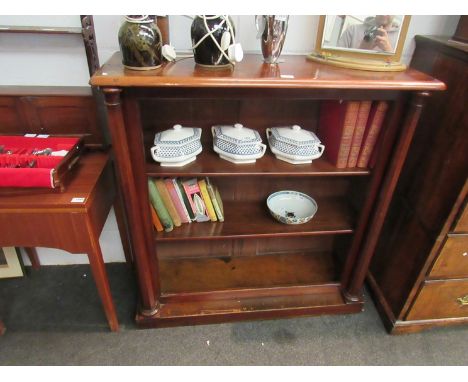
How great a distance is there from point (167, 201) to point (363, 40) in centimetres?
87

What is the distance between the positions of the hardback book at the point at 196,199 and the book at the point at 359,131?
57 centimetres

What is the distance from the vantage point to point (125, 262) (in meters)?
1.71

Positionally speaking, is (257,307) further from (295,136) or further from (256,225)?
(295,136)

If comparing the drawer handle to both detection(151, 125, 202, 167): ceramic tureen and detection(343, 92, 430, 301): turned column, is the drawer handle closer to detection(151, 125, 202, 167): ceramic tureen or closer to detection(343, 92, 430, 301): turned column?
detection(343, 92, 430, 301): turned column

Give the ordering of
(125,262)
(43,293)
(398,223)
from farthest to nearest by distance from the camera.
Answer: (125,262)
(43,293)
(398,223)

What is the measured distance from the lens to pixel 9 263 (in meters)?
1.55

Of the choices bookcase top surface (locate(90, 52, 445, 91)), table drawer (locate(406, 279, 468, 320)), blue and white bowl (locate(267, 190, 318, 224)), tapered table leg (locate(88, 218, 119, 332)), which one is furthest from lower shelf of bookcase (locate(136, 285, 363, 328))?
bookcase top surface (locate(90, 52, 445, 91))

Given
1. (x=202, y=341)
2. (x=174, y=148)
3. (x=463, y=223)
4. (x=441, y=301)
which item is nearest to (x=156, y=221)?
(x=174, y=148)

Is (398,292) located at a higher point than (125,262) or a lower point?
higher

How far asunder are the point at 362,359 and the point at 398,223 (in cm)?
57

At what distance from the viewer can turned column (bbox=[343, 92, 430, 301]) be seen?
38.2 inches
